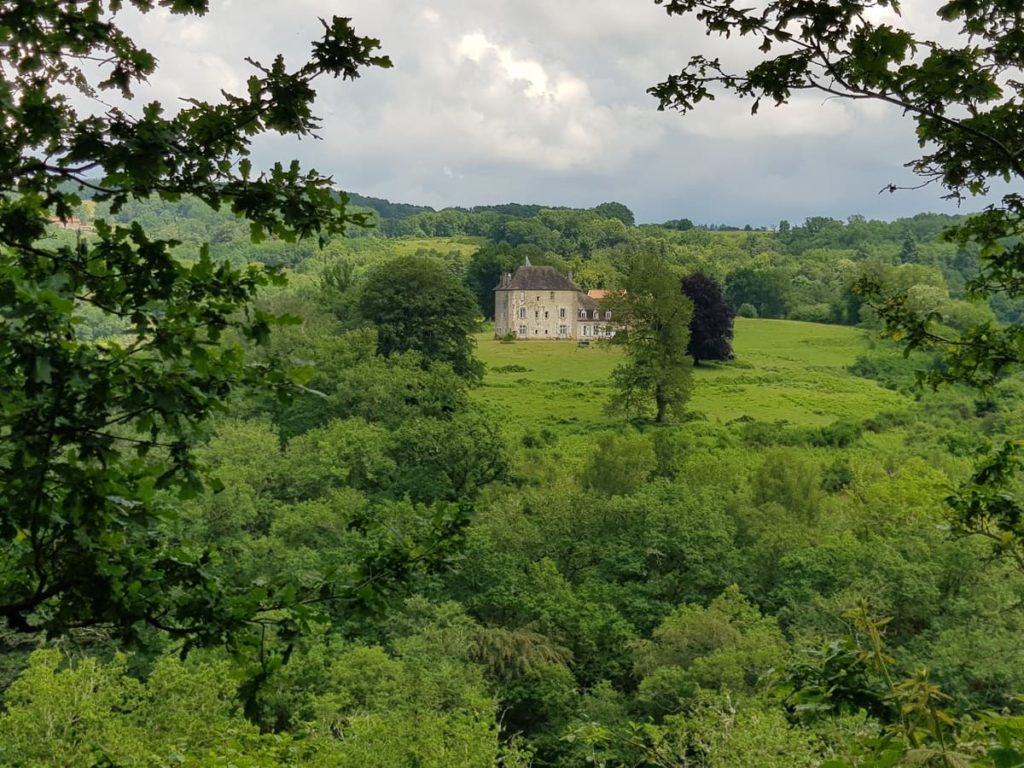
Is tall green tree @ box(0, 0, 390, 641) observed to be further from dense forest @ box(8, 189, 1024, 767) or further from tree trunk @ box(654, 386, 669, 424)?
tree trunk @ box(654, 386, 669, 424)

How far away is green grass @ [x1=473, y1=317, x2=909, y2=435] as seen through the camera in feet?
164

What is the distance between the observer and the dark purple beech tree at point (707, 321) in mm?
62656

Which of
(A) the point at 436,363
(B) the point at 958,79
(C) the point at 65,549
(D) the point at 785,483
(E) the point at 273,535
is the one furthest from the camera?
(A) the point at 436,363

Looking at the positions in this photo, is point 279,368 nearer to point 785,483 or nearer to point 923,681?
point 923,681

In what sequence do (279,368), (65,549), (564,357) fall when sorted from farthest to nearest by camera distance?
(564,357) → (279,368) → (65,549)

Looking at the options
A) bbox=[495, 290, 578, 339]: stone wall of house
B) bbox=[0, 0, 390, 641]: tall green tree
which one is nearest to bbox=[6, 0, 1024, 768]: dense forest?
bbox=[0, 0, 390, 641]: tall green tree

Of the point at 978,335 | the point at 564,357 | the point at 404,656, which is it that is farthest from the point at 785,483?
the point at 564,357

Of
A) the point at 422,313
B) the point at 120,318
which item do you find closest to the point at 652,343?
the point at 422,313

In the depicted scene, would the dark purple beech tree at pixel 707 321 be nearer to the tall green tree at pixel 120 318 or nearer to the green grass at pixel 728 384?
the green grass at pixel 728 384

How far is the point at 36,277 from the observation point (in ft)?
13.5

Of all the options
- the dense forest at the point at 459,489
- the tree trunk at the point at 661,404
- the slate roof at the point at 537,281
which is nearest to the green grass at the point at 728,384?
the dense forest at the point at 459,489

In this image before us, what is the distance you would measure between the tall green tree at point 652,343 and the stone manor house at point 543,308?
90.5ft

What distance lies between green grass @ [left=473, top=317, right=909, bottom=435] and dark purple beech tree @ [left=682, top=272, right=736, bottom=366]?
143cm

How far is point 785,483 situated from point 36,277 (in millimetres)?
32103
